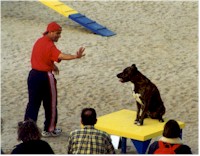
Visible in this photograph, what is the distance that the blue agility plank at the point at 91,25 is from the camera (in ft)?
60.2

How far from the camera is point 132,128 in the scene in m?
11.1

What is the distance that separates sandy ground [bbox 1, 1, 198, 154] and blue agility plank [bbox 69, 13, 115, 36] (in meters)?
0.15

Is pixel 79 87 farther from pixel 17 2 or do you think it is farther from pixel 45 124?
pixel 17 2

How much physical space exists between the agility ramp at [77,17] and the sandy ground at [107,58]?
0.17m

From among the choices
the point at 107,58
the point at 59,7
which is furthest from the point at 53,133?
the point at 59,7

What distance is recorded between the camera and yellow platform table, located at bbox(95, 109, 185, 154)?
35.5 ft

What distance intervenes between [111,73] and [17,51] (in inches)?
90.5

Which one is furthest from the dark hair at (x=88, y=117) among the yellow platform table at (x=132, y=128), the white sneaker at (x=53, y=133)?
the white sneaker at (x=53, y=133)

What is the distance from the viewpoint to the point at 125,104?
1387cm

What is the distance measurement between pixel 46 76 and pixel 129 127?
4.89 ft

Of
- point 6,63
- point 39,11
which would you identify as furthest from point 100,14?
point 6,63

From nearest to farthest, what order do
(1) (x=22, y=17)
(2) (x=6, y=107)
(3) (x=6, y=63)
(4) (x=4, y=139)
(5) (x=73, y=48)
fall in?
(4) (x=4, y=139)
(2) (x=6, y=107)
(3) (x=6, y=63)
(5) (x=73, y=48)
(1) (x=22, y=17)

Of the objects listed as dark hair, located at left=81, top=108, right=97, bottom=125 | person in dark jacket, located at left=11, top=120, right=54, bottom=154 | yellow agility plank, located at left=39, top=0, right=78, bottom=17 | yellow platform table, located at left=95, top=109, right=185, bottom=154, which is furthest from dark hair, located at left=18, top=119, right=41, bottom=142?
yellow agility plank, located at left=39, top=0, right=78, bottom=17

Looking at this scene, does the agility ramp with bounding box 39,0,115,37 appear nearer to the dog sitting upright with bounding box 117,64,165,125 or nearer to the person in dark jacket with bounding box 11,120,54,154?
the dog sitting upright with bounding box 117,64,165,125
